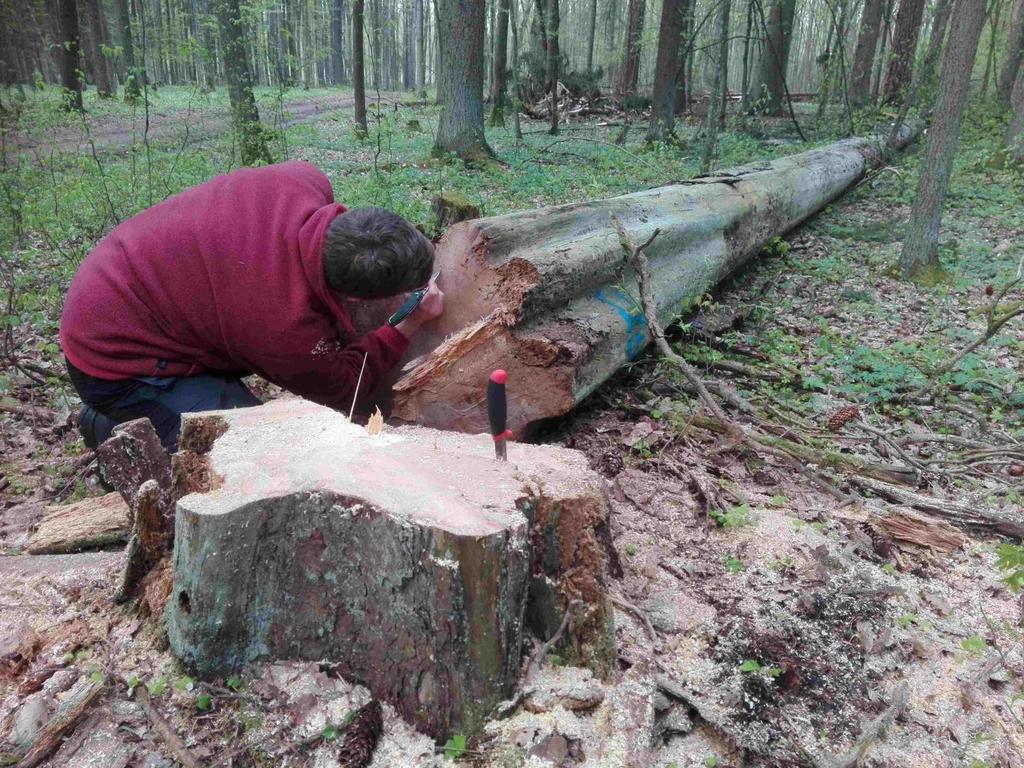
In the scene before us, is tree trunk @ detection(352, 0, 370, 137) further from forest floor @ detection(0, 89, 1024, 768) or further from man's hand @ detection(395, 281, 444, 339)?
man's hand @ detection(395, 281, 444, 339)

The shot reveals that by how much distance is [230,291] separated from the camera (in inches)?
94.3

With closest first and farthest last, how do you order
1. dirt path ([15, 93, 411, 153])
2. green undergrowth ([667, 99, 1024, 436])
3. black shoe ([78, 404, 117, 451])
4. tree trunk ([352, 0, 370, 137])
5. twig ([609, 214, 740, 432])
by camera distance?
black shoe ([78, 404, 117, 451]) < twig ([609, 214, 740, 432]) < green undergrowth ([667, 99, 1024, 436]) < dirt path ([15, 93, 411, 153]) < tree trunk ([352, 0, 370, 137])

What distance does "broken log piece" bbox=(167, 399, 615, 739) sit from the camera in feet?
5.24

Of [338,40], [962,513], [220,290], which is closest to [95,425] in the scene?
[220,290]

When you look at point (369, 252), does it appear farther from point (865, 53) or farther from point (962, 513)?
point (865, 53)

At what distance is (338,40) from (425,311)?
37023 mm

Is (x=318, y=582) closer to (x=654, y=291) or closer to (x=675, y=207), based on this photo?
(x=654, y=291)

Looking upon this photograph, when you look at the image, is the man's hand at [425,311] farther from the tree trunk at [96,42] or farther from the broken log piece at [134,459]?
the tree trunk at [96,42]

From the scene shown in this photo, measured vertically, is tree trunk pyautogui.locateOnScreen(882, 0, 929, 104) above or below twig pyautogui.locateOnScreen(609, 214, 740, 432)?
above

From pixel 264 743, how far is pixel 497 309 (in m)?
1.73

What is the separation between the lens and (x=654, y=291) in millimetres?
3652

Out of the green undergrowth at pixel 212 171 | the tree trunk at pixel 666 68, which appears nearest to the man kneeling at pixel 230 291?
the green undergrowth at pixel 212 171

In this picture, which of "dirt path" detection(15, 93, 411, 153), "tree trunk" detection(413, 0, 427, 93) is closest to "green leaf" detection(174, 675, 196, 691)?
"dirt path" detection(15, 93, 411, 153)

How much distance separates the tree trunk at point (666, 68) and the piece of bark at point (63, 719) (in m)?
10.9
